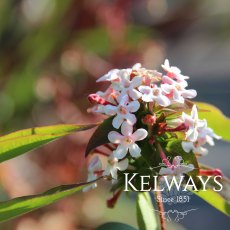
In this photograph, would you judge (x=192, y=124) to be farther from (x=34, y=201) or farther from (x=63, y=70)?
(x=63, y=70)

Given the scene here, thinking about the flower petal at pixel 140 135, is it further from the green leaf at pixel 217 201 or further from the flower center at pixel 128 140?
the green leaf at pixel 217 201

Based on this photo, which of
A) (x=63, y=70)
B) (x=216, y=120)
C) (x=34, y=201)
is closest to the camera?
(x=34, y=201)

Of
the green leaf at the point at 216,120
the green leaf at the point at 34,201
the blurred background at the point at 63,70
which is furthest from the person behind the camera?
the blurred background at the point at 63,70

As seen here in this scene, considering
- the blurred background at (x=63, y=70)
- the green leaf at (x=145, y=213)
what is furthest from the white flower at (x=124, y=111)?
the blurred background at (x=63, y=70)

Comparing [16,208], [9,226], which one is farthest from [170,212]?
[9,226]

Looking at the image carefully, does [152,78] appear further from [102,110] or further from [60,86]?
[60,86]

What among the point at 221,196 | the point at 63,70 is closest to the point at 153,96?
the point at 221,196

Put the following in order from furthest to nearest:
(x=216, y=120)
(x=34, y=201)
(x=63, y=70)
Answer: (x=63, y=70), (x=216, y=120), (x=34, y=201)
